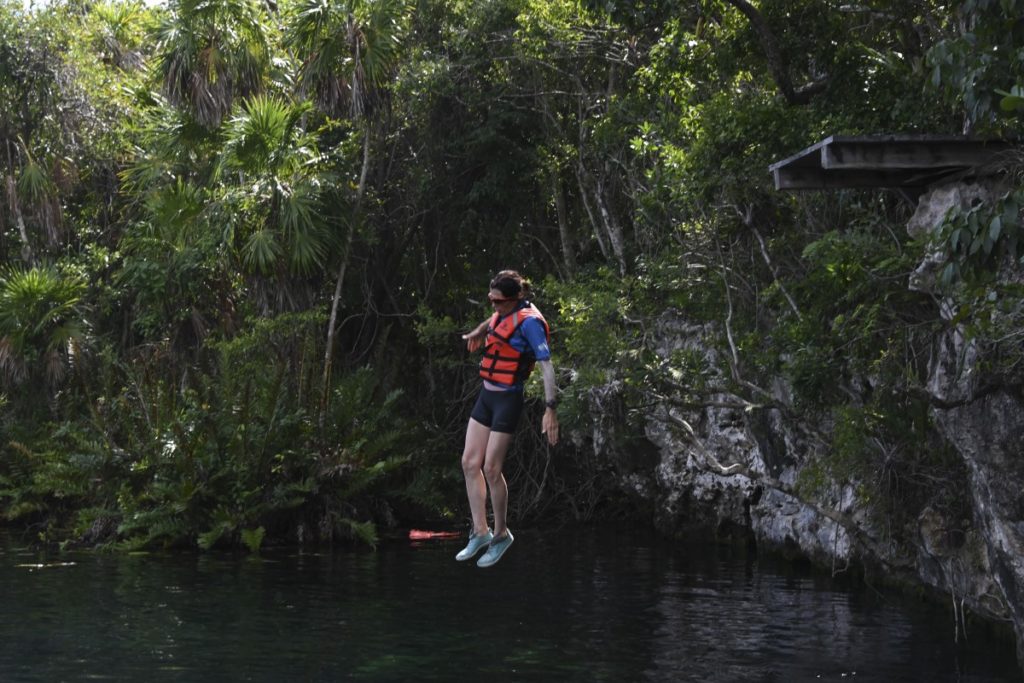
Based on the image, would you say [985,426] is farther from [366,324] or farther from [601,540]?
[366,324]

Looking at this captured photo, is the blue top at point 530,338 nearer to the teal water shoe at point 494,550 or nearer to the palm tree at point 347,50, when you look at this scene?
the teal water shoe at point 494,550

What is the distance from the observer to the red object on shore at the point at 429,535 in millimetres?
22020

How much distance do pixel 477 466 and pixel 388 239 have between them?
1512cm

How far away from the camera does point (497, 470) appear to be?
32.9 ft

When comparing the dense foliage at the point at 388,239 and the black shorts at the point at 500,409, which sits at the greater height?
the dense foliage at the point at 388,239

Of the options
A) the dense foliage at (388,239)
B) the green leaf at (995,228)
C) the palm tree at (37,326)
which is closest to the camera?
the green leaf at (995,228)

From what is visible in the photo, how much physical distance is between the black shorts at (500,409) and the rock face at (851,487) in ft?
9.99

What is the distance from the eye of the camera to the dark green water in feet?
41.9

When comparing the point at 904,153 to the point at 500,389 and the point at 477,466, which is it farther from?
the point at 477,466

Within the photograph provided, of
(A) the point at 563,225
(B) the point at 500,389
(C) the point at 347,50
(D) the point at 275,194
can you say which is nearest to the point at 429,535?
(A) the point at 563,225

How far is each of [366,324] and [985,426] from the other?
14976 millimetres

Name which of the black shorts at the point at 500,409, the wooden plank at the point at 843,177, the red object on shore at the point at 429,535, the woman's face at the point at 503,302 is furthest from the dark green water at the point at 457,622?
the wooden plank at the point at 843,177

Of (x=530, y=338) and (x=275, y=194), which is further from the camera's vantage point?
(x=275, y=194)

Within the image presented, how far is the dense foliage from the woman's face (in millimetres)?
4692
